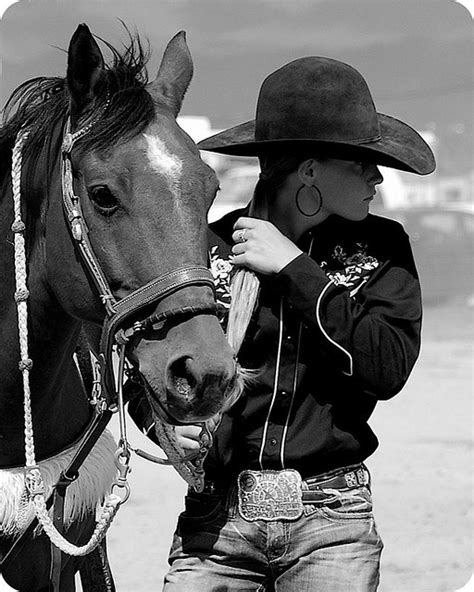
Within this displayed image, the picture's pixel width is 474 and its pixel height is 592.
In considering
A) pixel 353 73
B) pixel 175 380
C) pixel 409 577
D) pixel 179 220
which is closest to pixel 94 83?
pixel 179 220

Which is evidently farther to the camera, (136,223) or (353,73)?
(353,73)

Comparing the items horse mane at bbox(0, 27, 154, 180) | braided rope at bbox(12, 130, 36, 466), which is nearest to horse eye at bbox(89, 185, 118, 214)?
horse mane at bbox(0, 27, 154, 180)

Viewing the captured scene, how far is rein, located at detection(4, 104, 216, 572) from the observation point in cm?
245

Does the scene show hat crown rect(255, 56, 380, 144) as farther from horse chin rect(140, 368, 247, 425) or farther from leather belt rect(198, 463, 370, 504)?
leather belt rect(198, 463, 370, 504)

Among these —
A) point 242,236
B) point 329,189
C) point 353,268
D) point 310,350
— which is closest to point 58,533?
point 310,350

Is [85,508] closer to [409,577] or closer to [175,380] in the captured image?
[175,380]

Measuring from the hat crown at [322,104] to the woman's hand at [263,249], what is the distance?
26 centimetres

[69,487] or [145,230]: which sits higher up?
[145,230]

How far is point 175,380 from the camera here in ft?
7.82

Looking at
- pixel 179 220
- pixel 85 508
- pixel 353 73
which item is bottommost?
pixel 85 508

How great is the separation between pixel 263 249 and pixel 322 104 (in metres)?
Result: 0.41

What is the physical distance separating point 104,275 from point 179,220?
240mm

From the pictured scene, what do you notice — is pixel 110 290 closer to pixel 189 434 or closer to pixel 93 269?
pixel 93 269

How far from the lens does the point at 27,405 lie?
9.43ft
